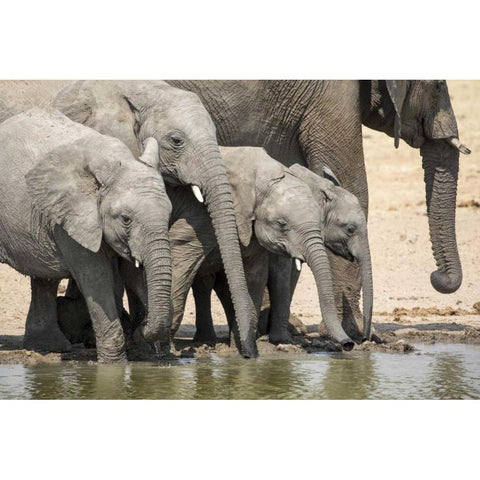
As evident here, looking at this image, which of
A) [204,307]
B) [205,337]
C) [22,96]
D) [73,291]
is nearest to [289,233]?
[204,307]

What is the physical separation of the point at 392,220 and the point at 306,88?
472 centimetres

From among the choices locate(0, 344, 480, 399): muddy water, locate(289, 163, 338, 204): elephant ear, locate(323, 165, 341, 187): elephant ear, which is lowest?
locate(0, 344, 480, 399): muddy water

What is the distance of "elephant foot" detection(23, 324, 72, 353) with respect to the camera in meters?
9.65

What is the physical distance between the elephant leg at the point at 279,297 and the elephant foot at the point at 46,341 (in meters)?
1.42

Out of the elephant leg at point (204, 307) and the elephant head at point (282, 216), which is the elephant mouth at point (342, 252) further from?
the elephant leg at point (204, 307)

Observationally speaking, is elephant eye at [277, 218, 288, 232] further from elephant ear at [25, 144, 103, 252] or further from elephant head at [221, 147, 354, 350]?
elephant ear at [25, 144, 103, 252]

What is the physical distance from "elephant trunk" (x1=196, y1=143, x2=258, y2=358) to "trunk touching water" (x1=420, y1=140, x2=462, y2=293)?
7.18 feet

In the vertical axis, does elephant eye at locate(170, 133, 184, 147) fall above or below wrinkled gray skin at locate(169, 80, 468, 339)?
below

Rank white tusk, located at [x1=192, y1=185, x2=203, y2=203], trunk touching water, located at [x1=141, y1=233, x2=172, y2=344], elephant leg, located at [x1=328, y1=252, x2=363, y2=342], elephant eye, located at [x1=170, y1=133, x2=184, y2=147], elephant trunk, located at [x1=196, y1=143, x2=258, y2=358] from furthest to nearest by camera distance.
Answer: elephant leg, located at [x1=328, y1=252, x2=363, y2=342], elephant eye, located at [x1=170, y1=133, x2=184, y2=147], white tusk, located at [x1=192, y1=185, x2=203, y2=203], elephant trunk, located at [x1=196, y1=143, x2=258, y2=358], trunk touching water, located at [x1=141, y1=233, x2=172, y2=344]

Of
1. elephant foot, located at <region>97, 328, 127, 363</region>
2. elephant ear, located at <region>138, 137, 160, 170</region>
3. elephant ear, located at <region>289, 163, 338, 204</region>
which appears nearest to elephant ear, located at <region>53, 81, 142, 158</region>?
elephant ear, located at <region>138, 137, 160, 170</region>

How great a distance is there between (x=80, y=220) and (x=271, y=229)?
1306mm

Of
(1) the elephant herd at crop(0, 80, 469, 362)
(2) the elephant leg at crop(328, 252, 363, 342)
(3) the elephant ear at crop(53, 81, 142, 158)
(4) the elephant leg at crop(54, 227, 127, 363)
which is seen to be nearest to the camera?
(1) the elephant herd at crop(0, 80, 469, 362)

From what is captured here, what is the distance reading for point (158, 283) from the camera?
859cm

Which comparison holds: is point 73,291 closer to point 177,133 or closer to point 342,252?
point 177,133
